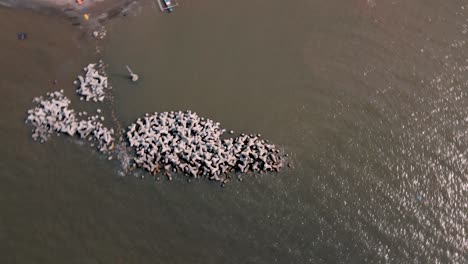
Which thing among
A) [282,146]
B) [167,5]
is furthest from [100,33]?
[282,146]

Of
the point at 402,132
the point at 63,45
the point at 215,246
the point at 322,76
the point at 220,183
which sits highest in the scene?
the point at 63,45

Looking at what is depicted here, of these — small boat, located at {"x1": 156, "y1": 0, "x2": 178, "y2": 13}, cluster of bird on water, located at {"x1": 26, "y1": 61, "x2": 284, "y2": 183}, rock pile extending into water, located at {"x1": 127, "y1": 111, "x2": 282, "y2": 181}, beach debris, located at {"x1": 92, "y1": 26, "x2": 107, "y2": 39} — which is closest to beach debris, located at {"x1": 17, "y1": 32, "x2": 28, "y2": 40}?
beach debris, located at {"x1": 92, "y1": 26, "x2": 107, "y2": 39}

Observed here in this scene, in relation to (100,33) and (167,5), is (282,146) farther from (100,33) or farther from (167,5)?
(100,33)

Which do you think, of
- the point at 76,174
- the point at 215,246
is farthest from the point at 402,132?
the point at 76,174

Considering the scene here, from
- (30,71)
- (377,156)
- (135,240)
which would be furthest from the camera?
(30,71)

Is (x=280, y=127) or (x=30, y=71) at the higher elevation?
(x=30, y=71)

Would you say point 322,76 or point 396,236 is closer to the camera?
point 396,236

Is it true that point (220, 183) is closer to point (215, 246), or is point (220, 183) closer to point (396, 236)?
point (215, 246)

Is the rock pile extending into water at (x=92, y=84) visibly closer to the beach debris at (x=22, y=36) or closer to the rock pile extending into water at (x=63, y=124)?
the rock pile extending into water at (x=63, y=124)
